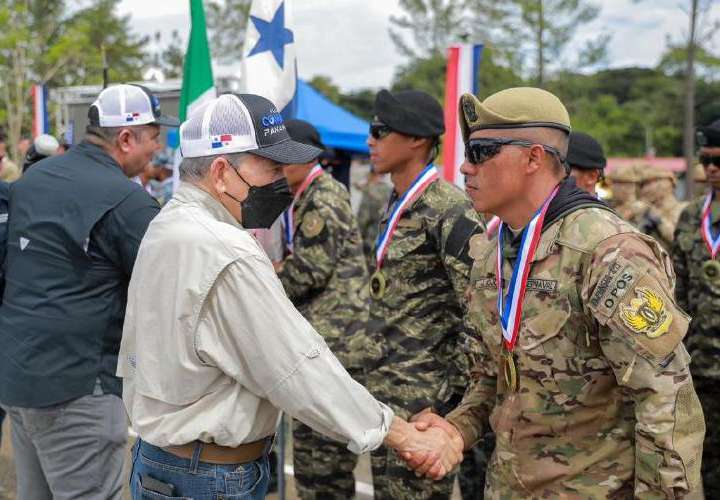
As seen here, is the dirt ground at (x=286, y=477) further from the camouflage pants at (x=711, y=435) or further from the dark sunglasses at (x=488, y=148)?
the dark sunglasses at (x=488, y=148)

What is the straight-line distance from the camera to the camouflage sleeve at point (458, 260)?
3.58m

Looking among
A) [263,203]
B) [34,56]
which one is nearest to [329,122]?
[263,203]

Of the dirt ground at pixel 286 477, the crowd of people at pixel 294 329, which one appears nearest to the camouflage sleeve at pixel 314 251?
the crowd of people at pixel 294 329

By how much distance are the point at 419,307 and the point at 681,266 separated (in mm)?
1895

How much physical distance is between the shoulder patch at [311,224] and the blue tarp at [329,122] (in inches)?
329

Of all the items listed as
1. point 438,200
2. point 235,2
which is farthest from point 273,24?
point 235,2

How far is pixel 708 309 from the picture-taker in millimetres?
4324

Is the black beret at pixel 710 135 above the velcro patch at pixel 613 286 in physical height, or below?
above

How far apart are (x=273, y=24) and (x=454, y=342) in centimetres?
260

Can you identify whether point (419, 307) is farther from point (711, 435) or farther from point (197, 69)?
point (197, 69)

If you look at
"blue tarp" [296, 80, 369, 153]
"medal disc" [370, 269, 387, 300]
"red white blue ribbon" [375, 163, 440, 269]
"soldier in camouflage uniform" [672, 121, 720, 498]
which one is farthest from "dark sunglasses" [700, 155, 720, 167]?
"blue tarp" [296, 80, 369, 153]

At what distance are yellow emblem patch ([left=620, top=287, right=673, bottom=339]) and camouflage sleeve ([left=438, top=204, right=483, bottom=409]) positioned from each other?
1.45 m

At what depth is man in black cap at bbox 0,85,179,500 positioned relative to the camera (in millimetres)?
3205

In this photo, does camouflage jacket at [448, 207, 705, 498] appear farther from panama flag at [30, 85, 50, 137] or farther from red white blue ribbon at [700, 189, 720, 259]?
panama flag at [30, 85, 50, 137]
